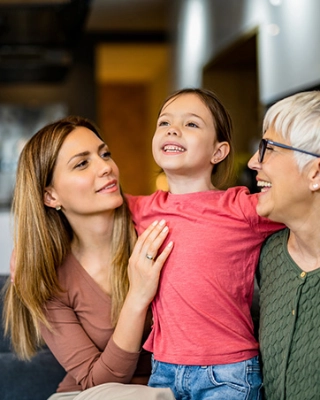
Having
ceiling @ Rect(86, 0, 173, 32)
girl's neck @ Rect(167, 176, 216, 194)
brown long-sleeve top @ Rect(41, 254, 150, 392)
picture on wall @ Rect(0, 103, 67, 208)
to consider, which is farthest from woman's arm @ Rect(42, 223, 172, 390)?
picture on wall @ Rect(0, 103, 67, 208)

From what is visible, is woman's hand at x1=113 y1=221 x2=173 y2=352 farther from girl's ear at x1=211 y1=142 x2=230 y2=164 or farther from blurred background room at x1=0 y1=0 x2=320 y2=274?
blurred background room at x1=0 y1=0 x2=320 y2=274

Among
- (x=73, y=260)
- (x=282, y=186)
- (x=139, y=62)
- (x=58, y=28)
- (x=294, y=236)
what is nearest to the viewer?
(x=282, y=186)

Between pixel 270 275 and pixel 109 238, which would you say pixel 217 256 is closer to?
pixel 270 275

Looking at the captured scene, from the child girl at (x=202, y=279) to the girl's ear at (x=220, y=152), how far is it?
0.05 metres

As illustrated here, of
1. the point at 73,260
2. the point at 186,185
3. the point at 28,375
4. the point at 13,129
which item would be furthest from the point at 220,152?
the point at 13,129

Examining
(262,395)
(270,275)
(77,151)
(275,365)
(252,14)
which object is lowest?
(262,395)

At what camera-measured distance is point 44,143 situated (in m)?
1.95

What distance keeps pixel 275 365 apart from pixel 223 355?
0.14 meters

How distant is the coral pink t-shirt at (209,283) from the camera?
65.6 inches

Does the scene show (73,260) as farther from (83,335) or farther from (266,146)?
(266,146)

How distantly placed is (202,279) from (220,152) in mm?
420

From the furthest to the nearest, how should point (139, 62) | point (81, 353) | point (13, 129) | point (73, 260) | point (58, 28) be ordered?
point (139, 62), point (13, 129), point (58, 28), point (73, 260), point (81, 353)

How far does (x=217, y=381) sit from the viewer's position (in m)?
1.63

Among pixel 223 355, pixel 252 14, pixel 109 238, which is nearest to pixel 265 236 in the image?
pixel 223 355
